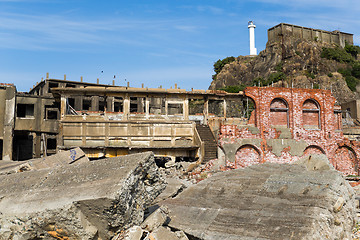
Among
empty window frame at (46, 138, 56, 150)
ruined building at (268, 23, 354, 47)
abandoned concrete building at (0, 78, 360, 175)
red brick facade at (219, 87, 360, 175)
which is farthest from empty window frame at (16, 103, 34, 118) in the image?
ruined building at (268, 23, 354, 47)

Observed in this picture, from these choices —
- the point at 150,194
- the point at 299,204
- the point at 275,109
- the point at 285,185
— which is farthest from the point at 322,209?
the point at 275,109

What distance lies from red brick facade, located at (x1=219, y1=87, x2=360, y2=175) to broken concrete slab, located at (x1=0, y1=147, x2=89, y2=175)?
26.2 ft

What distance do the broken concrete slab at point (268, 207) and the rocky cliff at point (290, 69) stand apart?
126ft

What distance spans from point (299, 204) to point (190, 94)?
11.9 m

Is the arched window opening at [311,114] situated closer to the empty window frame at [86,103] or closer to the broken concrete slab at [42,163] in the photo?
the broken concrete slab at [42,163]

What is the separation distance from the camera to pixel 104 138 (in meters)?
16.0

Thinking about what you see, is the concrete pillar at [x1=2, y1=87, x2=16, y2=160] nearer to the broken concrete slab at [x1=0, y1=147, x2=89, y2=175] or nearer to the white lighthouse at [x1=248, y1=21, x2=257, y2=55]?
Answer: the broken concrete slab at [x1=0, y1=147, x2=89, y2=175]

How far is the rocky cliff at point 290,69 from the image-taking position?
45.2m

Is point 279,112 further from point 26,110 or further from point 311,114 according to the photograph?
point 26,110

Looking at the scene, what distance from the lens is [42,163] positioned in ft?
27.6

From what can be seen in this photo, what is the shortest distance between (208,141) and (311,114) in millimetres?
6198

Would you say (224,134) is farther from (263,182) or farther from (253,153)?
(263,182)

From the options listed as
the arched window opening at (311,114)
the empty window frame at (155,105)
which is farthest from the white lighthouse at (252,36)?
the arched window opening at (311,114)

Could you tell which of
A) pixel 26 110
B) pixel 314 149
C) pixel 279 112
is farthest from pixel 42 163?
pixel 26 110
